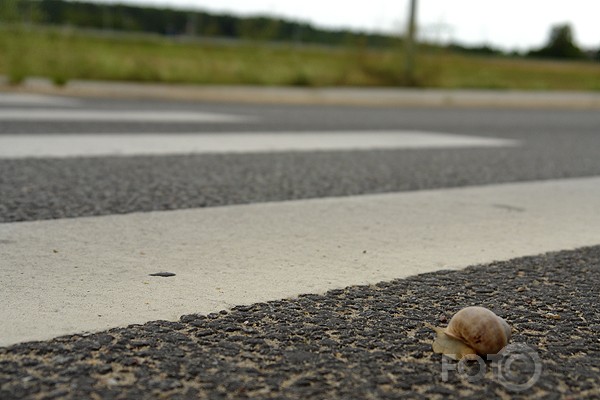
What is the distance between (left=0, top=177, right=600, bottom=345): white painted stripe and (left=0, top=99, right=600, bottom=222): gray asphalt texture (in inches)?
11.0

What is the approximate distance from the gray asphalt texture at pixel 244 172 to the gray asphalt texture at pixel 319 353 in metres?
1.36

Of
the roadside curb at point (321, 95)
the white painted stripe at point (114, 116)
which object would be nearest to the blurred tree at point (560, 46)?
the roadside curb at point (321, 95)

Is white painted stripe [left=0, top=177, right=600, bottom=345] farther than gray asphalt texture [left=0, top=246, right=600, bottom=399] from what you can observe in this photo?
Yes

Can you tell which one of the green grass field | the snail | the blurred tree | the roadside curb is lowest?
the roadside curb

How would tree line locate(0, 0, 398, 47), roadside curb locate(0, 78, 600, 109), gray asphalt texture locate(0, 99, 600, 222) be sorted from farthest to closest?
1. tree line locate(0, 0, 398, 47)
2. roadside curb locate(0, 78, 600, 109)
3. gray asphalt texture locate(0, 99, 600, 222)

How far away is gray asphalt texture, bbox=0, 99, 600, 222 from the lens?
3.34m

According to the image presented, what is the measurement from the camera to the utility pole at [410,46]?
13.7m

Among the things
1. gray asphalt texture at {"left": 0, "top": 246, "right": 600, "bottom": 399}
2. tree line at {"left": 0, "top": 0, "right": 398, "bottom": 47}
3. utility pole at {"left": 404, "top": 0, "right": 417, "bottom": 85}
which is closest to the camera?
gray asphalt texture at {"left": 0, "top": 246, "right": 600, "bottom": 399}

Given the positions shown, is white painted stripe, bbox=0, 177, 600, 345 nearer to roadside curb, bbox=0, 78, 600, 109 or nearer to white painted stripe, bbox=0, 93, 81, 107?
white painted stripe, bbox=0, 93, 81, 107

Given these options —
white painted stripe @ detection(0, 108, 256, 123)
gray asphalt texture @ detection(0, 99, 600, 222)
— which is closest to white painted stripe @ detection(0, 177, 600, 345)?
gray asphalt texture @ detection(0, 99, 600, 222)

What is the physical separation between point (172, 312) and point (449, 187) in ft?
8.16

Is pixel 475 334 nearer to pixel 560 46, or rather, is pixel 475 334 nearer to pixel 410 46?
pixel 410 46

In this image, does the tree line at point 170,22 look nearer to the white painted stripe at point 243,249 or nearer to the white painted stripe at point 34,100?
the white painted stripe at point 34,100

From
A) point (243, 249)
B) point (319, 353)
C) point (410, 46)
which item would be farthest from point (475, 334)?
point (410, 46)
